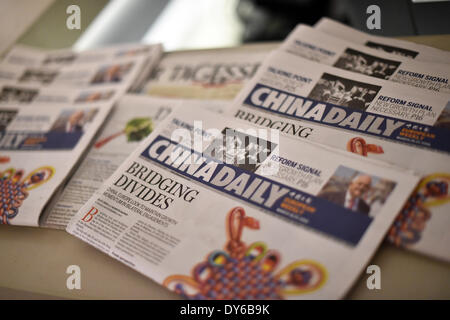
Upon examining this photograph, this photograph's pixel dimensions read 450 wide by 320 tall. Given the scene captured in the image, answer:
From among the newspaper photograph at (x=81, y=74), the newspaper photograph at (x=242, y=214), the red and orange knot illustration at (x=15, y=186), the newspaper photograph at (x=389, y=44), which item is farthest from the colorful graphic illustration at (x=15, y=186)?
the newspaper photograph at (x=389, y=44)

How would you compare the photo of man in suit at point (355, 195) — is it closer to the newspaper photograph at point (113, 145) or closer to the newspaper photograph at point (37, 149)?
the newspaper photograph at point (113, 145)

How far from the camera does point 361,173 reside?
434mm

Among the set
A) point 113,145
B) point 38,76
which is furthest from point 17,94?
point 113,145

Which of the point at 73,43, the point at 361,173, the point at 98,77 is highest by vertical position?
the point at 73,43

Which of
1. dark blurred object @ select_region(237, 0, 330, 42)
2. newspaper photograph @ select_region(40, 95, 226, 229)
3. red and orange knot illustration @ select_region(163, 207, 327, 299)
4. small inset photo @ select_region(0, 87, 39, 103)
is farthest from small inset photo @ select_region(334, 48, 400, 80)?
dark blurred object @ select_region(237, 0, 330, 42)

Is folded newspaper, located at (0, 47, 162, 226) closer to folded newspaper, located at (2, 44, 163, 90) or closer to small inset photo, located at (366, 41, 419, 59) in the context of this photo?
folded newspaper, located at (2, 44, 163, 90)

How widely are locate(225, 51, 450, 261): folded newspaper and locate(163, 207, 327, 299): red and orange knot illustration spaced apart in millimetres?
106

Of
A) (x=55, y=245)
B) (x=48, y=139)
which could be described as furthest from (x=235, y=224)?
(x=48, y=139)

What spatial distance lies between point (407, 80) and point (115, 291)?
481 millimetres

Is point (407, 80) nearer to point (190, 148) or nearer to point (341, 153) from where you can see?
point (341, 153)

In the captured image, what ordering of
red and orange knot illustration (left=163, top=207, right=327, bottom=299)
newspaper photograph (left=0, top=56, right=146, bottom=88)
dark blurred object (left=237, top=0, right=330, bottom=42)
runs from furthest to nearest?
1. dark blurred object (left=237, top=0, right=330, bottom=42)
2. newspaper photograph (left=0, top=56, right=146, bottom=88)
3. red and orange knot illustration (left=163, top=207, right=327, bottom=299)

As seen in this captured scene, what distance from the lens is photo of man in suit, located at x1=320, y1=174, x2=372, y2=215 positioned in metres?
0.41

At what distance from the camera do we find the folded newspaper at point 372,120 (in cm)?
40

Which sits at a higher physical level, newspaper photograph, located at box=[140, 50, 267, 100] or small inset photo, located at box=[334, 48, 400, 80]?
newspaper photograph, located at box=[140, 50, 267, 100]
